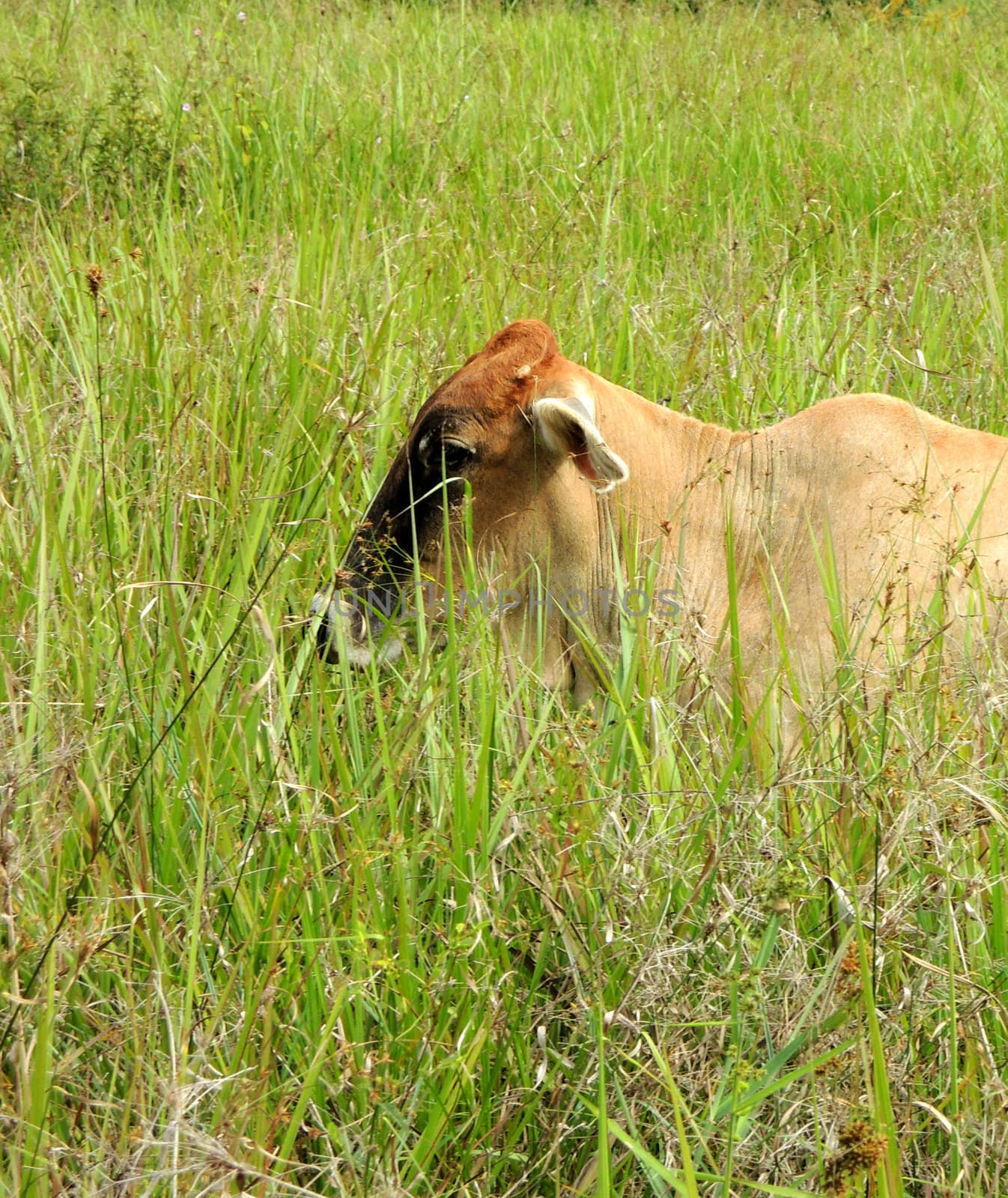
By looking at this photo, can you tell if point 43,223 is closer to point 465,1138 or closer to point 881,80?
point 465,1138

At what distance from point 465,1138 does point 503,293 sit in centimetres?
304

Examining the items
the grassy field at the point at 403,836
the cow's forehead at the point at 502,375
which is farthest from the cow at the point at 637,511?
the grassy field at the point at 403,836

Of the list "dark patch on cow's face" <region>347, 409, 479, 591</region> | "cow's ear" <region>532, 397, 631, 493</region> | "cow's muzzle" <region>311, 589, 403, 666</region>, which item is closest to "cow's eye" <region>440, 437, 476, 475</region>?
"dark patch on cow's face" <region>347, 409, 479, 591</region>

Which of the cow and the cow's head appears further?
the cow's head

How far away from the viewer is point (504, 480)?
3092mm

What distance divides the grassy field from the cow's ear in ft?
1.60

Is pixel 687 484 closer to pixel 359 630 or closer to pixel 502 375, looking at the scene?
pixel 502 375

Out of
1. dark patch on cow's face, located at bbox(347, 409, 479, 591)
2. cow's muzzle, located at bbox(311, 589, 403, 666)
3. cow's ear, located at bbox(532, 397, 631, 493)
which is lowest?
cow's muzzle, located at bbox(311, 589, 403, 666)

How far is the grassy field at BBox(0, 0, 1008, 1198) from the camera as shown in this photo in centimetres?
165

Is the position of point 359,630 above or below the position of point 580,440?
below

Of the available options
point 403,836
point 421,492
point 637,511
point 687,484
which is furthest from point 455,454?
point 403,836

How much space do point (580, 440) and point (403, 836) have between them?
1223 mm

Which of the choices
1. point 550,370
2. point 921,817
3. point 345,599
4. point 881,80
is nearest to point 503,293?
point 550,370

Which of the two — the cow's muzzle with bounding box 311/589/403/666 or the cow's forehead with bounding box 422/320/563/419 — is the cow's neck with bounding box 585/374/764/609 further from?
the cow's muzzle with bounding box 311/589/403/666
